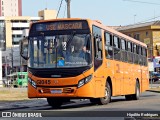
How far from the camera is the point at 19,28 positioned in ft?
455

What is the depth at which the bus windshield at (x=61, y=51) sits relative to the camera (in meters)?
16.3

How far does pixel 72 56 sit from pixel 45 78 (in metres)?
1.33

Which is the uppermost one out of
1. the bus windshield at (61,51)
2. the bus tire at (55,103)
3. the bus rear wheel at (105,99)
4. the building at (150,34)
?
the building at (150,34)

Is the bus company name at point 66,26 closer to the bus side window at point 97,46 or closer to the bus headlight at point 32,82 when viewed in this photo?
the bus side window at point 97,46

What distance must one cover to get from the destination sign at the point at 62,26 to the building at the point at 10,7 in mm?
151976

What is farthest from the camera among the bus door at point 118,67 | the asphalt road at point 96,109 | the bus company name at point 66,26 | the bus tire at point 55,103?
the bus door at point 118,67

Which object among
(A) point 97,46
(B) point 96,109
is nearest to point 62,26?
(A) point 97,46

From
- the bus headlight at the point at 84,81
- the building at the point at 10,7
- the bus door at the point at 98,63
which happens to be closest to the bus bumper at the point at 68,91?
the bus headlight at the point at 84,81

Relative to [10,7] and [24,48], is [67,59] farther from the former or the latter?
[10,7]

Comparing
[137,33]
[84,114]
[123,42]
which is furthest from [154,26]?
[84,114]

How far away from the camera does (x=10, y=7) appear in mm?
170000

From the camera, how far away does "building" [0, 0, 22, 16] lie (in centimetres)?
16675

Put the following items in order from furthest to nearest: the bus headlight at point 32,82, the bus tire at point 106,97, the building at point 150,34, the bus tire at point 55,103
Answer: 1. the building at point 150,34
2. the bus tire at point 55,103
3. the bus tire at point 106,97
4. the bus headlight at point 32,82

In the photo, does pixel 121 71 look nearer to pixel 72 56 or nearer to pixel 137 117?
pixel 72 56
